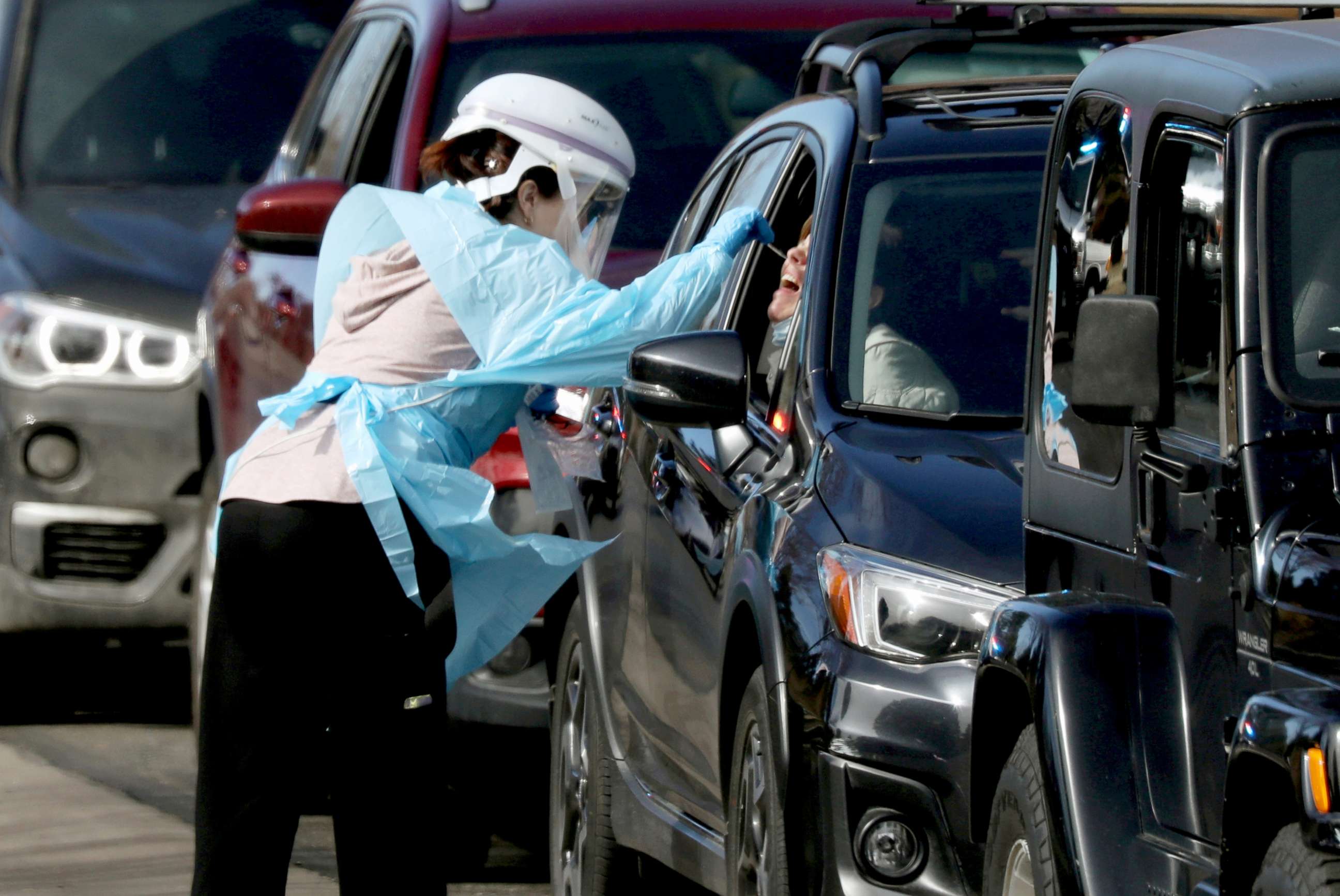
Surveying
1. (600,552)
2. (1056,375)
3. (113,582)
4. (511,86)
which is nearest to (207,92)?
(113,582)

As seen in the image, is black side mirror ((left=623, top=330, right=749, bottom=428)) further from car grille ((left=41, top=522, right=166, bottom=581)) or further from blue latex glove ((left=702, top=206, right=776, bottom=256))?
car grille ((left=41, top=522, right=166, bottom=581))

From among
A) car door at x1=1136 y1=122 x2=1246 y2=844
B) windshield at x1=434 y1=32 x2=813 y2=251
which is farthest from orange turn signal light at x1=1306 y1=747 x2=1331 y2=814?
windshield at x1=434 y1=32 x2=813 y2=251

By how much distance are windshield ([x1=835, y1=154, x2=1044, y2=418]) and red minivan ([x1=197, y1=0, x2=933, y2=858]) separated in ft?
6.81

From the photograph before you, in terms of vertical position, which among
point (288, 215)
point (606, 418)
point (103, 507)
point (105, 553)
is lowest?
point (105, 553)

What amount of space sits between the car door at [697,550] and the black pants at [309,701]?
0.63 metres

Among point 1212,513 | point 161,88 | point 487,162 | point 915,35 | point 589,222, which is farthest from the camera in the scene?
point 161,88

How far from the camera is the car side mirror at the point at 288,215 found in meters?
7.52

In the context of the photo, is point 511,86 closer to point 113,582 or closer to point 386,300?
point 386,300

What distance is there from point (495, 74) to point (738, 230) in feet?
8.93

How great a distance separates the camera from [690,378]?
5211 millimetres

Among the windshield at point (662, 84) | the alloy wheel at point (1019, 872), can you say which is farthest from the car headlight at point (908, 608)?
the windshield at point (662, 84)

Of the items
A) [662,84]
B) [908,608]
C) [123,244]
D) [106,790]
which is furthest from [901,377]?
[123,244]

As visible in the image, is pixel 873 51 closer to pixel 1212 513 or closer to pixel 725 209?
pixel 725 209

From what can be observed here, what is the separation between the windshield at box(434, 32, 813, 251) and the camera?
25.8 feet
